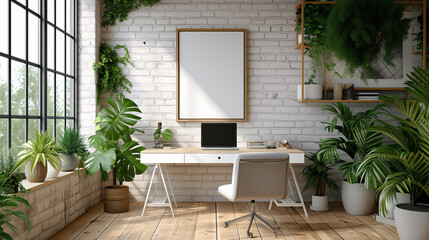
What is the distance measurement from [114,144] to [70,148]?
836 millimetres

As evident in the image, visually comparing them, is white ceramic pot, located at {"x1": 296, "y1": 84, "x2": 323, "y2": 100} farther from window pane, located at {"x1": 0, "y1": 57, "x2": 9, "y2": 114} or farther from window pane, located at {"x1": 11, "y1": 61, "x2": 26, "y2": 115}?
window pane, located at {"x1": 0, "y1": 57, "x2": 9, "y2": 114}

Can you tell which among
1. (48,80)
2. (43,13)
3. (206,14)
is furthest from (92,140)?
(206,14)

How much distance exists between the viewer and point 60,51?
→ 4230 millimetres

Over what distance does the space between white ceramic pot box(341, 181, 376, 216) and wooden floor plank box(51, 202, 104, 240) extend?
280 centimetres

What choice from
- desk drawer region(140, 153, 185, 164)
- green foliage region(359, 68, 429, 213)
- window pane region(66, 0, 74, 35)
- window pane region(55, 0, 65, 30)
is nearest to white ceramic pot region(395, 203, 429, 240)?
green foliage region(359, 68, 429, 213)

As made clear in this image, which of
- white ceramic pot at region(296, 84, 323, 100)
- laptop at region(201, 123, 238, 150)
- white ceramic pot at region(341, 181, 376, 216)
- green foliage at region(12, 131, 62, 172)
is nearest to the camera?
green foliage at region(12, 131, 62, 172)

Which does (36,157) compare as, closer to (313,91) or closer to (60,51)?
(60,51)

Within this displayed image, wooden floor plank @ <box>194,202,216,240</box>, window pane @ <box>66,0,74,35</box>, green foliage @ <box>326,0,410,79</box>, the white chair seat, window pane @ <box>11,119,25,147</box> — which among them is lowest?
wooden floor plank @ <box>194,202,216,240</box>

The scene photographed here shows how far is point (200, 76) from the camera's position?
195 inches

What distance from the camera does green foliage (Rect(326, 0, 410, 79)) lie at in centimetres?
63

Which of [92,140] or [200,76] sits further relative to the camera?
[200,76]

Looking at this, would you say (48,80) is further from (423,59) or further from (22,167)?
(423,59)

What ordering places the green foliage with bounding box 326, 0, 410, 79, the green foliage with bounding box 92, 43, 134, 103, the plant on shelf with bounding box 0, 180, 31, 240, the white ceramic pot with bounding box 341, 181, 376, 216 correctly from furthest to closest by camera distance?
the green foliage with bounding box 92, 43, 134, 103 → the white ceramic pot with bounding box 341, 181, 376, 216 → the plant on shelf with bounding box 0, 180, 31, 240 → the green foliage with bounding box 326, 0, 410, 79

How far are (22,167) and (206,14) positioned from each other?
9.45ft
